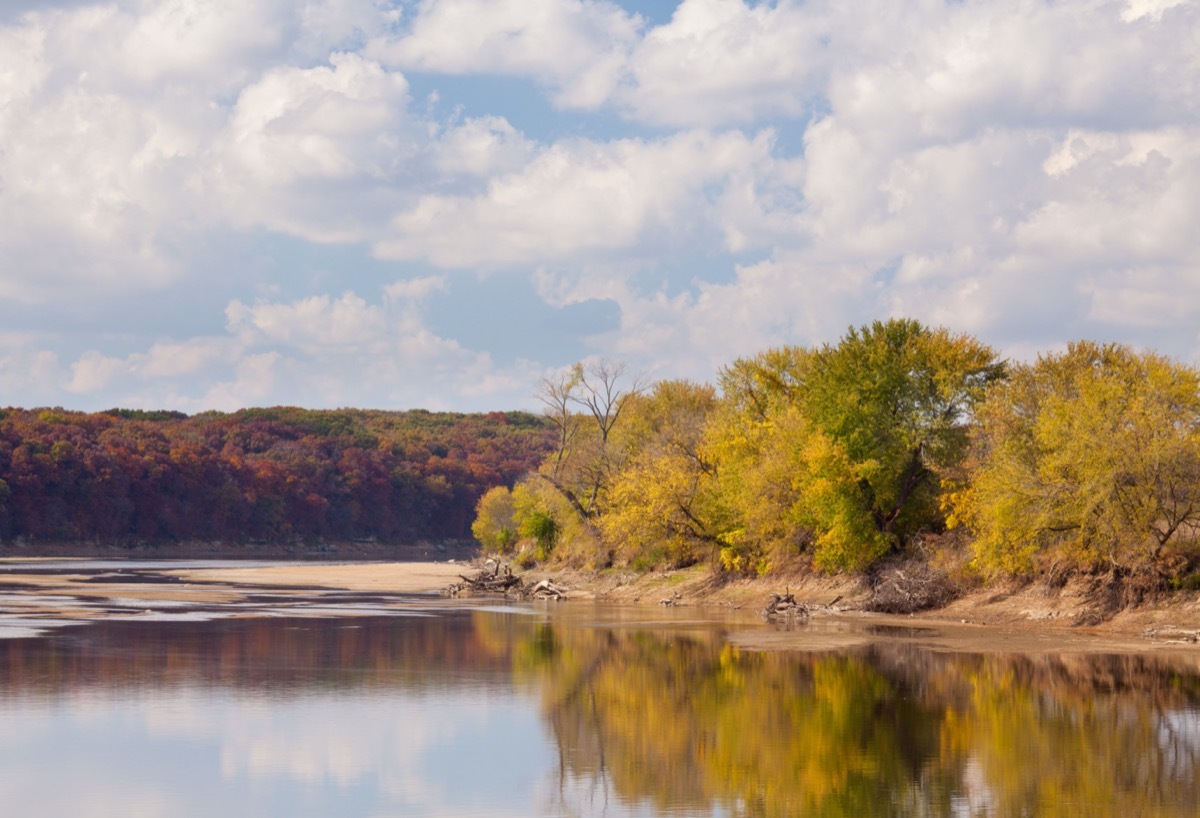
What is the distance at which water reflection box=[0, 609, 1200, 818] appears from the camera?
19297 mm

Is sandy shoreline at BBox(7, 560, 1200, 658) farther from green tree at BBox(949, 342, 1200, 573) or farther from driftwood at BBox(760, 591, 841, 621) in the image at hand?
green tree at BBox(949, 342, 1200, 573)

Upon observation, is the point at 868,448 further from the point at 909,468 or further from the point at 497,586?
the point at 497,586

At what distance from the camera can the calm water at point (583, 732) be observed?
19250mm

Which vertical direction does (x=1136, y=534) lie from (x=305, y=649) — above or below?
above

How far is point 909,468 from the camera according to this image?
55906 millimetres

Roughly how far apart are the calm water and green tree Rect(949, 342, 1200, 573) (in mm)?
7525

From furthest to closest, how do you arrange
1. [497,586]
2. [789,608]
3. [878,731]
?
[497,586] < [789,608] < [878,731]

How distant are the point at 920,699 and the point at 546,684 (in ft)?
27.7

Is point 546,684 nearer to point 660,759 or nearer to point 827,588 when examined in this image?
point 660,759

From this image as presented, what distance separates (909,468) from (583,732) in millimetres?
33411

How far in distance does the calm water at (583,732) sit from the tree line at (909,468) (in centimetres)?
798

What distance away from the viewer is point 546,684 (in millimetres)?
31750

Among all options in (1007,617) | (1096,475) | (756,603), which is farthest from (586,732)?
(756,603)

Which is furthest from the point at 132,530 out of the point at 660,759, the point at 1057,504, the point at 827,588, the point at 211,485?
the point at 660,759
